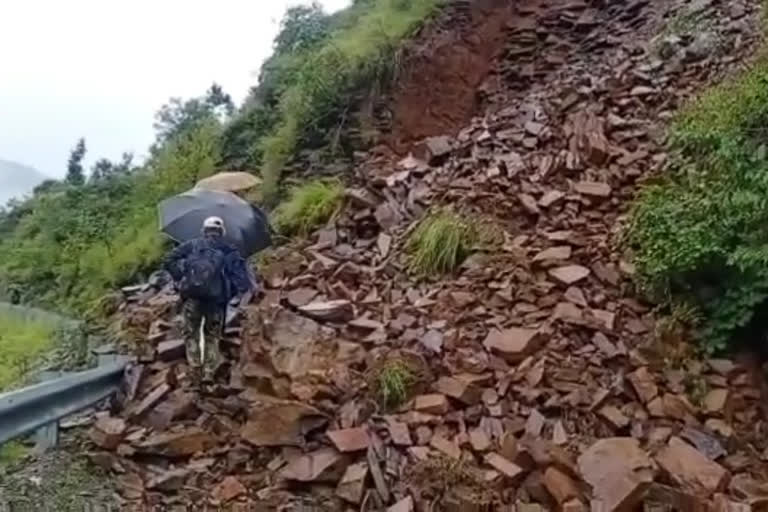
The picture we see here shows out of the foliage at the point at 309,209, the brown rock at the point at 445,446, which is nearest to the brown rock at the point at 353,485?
the brown rock at the point at 445,446

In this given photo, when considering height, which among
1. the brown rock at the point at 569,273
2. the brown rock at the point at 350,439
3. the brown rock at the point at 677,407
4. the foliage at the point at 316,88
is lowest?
the brown rock at the point at 677,407

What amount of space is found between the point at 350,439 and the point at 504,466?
0.85 m

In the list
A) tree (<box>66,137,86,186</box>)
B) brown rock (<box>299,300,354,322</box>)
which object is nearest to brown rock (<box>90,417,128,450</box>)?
brown rock (<box>299,300,354,322</box>)

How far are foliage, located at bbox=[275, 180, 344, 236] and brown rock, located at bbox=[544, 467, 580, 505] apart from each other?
13.5ft

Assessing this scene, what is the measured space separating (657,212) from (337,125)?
4.56 metres

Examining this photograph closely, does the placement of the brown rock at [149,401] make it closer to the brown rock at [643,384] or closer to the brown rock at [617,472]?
the brown rock at [617,472]

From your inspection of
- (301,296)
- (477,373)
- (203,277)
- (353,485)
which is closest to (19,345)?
(301,296)

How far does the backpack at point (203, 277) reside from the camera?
5.82 metres

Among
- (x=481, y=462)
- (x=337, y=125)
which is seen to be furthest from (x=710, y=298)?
(x=337, y=125)

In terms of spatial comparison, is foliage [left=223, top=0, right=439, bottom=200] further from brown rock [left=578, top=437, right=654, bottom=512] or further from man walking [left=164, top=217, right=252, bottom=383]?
brown rock [left=578, top=437, right=654, bottom=512]

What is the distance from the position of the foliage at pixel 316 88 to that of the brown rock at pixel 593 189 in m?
3.47

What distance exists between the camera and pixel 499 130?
8.81 m

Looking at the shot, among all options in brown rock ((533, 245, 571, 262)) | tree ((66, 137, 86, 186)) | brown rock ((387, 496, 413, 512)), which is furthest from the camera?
tree ((66, 137, 86, 186))

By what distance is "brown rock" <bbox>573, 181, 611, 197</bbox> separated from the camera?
23.5 ft
